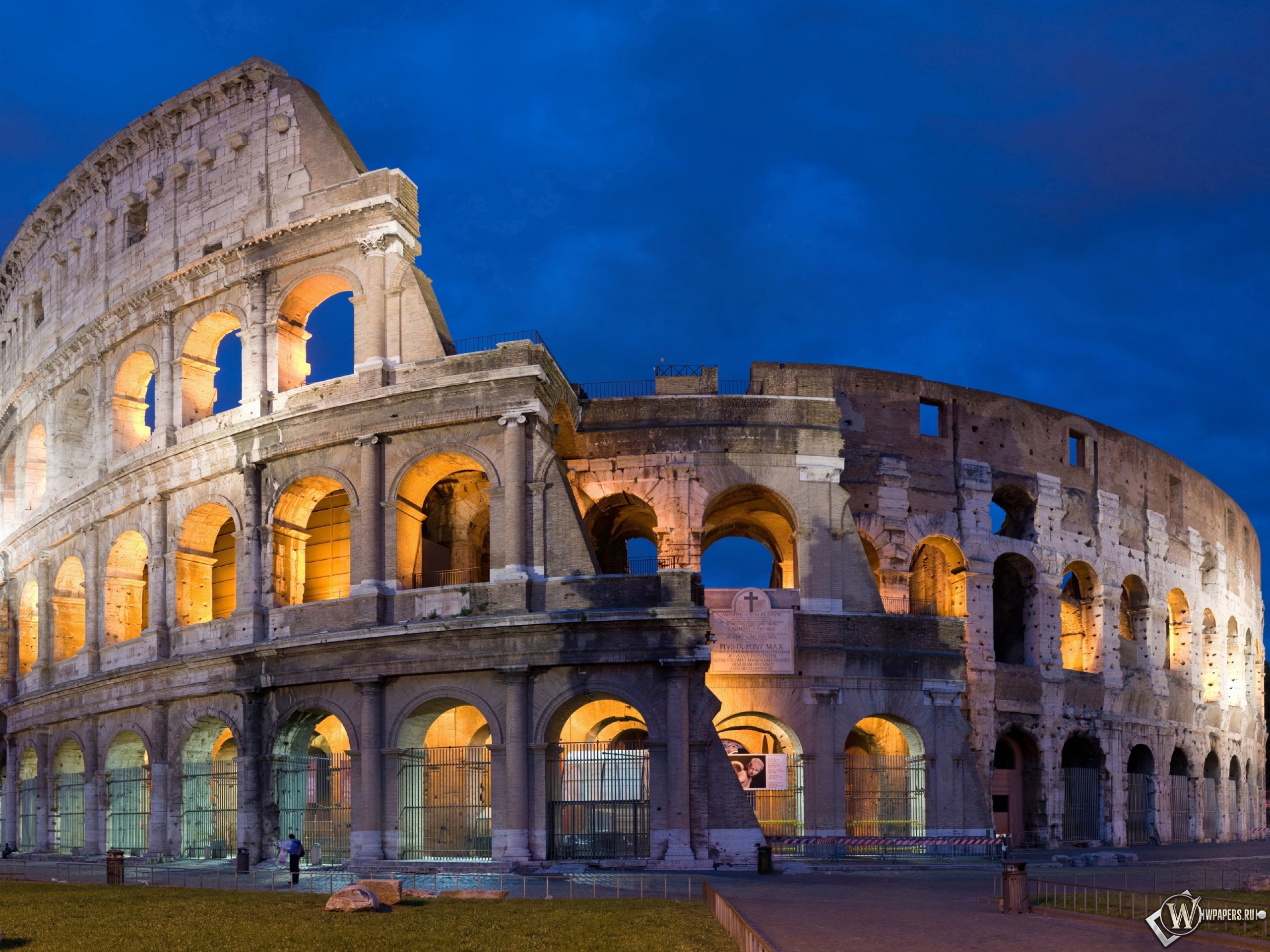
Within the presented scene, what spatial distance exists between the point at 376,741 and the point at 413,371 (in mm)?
6462

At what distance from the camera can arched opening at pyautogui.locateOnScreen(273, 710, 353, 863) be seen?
23484mm

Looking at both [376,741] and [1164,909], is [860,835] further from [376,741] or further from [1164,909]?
[1164,909]

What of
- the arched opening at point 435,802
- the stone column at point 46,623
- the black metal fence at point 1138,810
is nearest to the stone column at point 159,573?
the stone column at point 46,623

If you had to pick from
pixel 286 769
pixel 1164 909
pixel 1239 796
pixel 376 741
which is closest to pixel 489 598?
pixel 376 741

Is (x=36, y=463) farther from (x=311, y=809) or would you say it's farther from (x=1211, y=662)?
(x=1211, y=662)

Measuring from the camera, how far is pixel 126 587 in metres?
28.6

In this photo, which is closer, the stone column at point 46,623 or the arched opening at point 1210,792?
the stone column at point 46,623

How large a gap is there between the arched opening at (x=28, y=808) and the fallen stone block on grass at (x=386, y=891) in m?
18.0

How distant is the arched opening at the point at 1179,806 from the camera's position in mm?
34312

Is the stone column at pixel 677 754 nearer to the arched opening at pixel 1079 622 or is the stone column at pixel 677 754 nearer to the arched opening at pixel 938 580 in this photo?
the arched opening at pixel 938 580

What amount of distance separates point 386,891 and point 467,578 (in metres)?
12.1

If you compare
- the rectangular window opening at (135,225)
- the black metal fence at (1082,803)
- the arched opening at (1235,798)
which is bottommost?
the arched opening at (1235,798)

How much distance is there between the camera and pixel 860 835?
24953 mm

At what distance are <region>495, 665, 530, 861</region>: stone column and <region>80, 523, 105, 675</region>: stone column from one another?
11057 millimetres
